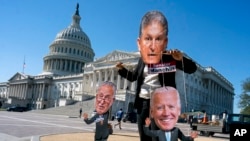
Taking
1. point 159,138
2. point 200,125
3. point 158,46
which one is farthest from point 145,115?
point 200,125

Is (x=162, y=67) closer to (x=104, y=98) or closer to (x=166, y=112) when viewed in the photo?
(x=166, y=112)

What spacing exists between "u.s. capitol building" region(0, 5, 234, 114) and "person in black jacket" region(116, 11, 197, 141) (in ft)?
219

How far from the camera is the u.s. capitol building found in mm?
82812

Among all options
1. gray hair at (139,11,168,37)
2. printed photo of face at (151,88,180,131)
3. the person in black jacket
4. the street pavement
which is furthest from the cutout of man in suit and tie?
the street pavement

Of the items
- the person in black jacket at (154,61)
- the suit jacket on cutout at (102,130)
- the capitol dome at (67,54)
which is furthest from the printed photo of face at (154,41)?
the capitol dome at (67,54)

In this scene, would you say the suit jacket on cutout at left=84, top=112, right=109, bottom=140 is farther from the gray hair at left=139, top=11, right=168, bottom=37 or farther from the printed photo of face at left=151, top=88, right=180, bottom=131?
the gray hair at left=139, top=11, right=168, bottom=37

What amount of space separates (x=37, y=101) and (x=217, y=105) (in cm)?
6820

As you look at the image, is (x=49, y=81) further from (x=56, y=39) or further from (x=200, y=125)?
(x=200, y=125)

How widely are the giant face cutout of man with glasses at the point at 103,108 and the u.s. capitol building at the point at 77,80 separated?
215ft

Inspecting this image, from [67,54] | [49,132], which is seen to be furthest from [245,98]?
[67,54]

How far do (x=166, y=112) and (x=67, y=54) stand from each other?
121 meters

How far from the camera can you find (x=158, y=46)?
201 inches

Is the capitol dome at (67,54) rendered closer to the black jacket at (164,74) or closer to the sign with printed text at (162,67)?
the black jacket at (164,74)

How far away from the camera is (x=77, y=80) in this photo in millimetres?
106125
